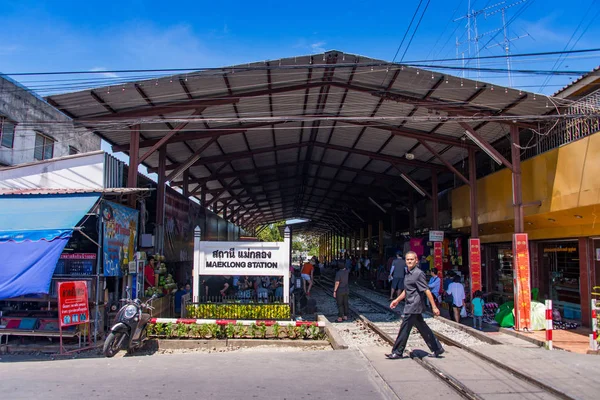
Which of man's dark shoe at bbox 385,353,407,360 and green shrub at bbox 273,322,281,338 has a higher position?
green shrub at bbox 273,322,281,338

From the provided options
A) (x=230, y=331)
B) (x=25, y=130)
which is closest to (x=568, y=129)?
(x=230, y=331)

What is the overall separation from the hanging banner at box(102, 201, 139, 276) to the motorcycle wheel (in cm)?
199

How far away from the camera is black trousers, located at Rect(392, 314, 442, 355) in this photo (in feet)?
24.4

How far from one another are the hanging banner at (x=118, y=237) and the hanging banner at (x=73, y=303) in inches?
30.3

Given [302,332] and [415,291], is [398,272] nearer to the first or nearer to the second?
[302,332]

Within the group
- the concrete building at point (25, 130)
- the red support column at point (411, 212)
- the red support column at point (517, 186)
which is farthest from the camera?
the red support column at point (411, 212)

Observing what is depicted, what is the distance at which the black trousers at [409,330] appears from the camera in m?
7.45

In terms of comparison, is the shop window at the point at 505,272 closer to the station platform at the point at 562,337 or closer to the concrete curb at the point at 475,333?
the station platform at the point at 562,337

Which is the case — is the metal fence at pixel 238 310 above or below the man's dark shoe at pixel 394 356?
above

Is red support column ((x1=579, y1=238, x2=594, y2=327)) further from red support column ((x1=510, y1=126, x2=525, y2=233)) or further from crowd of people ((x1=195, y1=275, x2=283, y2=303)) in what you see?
crowd of people ((x1=195, y1=275, x2=283, y2=303))

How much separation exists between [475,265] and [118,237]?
1032 cm

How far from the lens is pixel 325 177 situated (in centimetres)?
2698

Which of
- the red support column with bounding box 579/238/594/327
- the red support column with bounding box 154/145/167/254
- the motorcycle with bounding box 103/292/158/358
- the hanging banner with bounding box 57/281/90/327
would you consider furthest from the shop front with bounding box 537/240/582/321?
the hanging banner with bounding box 57/281/90/327

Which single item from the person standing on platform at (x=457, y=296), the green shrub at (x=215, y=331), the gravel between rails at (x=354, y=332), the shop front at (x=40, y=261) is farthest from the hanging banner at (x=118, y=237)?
the person standing on platform at (x=457, y=296)
